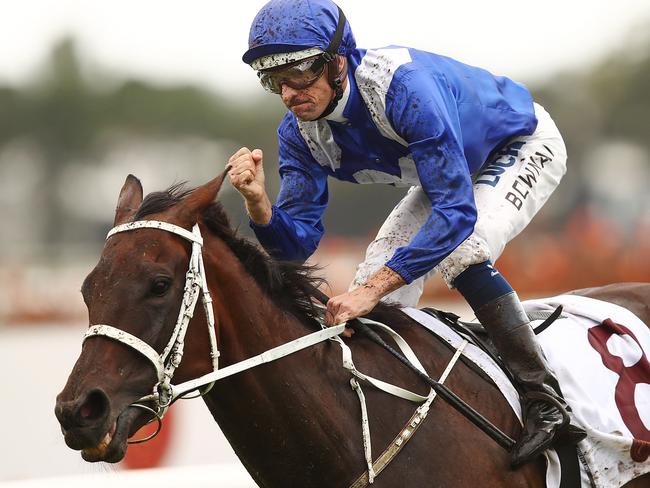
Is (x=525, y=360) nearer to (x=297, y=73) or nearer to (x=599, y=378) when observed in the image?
(x=599, y=378)

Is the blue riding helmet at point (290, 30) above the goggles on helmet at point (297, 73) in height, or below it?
above

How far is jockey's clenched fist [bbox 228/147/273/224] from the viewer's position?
3.25 metres

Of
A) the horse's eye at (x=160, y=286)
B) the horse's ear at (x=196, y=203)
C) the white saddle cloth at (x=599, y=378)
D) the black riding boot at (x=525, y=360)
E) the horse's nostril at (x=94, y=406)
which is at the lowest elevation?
the white saddle cloth at (x=599, y=378)

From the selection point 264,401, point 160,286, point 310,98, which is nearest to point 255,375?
point 264,401

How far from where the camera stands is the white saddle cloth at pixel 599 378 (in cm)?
350

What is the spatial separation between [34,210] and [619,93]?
1613 cm

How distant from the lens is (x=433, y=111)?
328cm

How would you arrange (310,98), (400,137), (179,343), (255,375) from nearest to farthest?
(179,343), (255,375), (310,98), (400,137)

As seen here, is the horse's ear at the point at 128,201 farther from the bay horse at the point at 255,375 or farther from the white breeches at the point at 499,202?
the white breeches at the point at 499,202

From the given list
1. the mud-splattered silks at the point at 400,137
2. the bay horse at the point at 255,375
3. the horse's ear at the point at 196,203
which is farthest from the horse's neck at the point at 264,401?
the mud-splattered silks at the point at 400,137

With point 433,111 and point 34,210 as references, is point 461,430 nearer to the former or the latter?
point 433,111

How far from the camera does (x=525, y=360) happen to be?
3492 millimetres

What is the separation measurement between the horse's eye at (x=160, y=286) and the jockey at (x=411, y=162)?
1.68ft

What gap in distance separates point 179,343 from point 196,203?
0.42 meters
